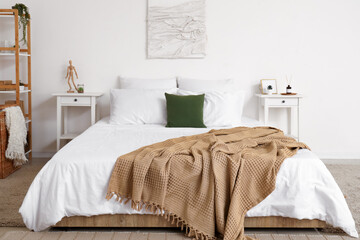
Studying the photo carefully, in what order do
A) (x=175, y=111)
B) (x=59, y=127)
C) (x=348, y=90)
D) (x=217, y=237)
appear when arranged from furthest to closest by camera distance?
(x=348, y=90) < (x=59, y=127) < (x=175, y=111) < (x=217, y=237)

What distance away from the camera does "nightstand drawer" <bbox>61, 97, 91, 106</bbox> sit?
4711 mm

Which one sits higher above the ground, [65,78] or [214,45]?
[214,45]

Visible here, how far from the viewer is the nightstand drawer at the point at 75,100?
15.5 feet

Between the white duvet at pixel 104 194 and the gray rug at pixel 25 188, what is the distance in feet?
1.15

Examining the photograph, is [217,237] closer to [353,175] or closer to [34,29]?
[353,175]

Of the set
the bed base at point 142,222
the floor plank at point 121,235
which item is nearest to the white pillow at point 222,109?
the bed base at point 142,222

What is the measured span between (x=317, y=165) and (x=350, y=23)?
2894 millimetres

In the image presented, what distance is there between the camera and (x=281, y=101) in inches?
187

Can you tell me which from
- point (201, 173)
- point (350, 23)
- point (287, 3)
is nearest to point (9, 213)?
point (201, 173)

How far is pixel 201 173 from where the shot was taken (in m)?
2.70

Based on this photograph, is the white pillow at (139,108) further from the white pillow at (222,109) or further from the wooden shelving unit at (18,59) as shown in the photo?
the wooden shelving unit at (18,59)

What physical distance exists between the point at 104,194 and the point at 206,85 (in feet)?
7.50

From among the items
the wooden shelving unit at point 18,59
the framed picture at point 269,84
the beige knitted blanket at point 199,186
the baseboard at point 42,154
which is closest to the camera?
the beige knitted blanket at point 199,186

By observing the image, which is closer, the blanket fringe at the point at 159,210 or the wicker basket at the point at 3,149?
the blanket fringe at the point at 159,210
